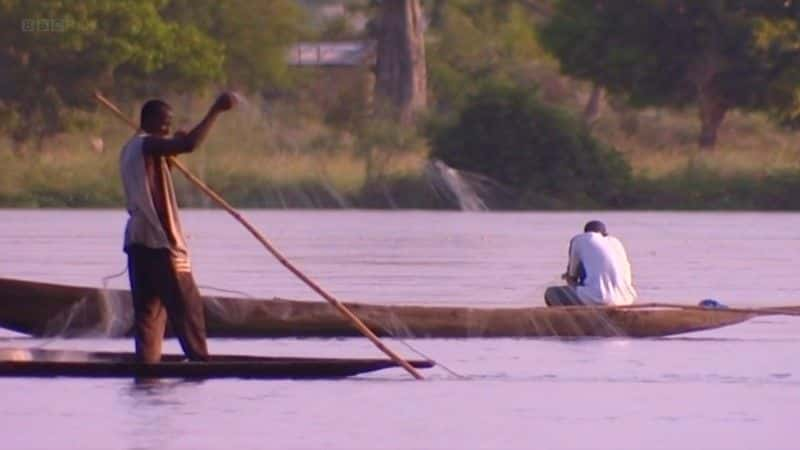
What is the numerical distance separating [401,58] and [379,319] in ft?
129

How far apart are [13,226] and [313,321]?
18.5 meters

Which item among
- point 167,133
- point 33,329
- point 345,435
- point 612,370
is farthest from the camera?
point 33,329

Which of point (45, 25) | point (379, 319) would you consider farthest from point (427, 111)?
point (379, 319)

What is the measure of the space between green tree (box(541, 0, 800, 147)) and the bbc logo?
10.7 m

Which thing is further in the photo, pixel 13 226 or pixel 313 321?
pixel 13 226

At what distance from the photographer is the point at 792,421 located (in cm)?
1200

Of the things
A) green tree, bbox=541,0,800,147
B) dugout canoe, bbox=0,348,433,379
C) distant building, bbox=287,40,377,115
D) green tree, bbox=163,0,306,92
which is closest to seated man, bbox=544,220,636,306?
dugout canoe, bbox=0,348,433,379

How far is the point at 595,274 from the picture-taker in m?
16.2

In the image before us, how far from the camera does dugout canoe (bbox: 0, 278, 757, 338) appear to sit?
1585 cm

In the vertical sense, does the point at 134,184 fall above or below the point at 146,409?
above

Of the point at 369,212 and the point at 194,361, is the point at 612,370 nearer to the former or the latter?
the point at 194,361

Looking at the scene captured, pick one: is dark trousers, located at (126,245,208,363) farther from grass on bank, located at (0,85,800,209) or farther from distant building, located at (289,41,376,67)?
distant building, located at (289,41,376,67)

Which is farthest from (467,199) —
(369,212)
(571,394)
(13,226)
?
(571,394)

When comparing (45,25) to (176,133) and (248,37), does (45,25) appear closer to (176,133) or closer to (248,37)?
(248,37)
